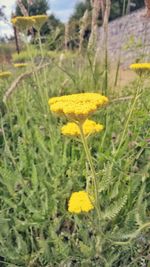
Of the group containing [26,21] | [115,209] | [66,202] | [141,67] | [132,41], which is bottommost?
[66,202]

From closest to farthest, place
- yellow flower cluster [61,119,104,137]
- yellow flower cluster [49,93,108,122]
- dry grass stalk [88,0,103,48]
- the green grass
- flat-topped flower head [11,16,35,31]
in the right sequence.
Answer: yellow flower cluster [49,93,108,122], yellow flower cluster [61,119,104,137], the green grass, flat-topped flower head [11,16,35,31], dry grass stalk [88,0,103,48]

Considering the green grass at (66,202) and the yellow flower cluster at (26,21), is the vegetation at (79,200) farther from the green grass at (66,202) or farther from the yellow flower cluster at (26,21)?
the yellow flower cluster at (26,21)

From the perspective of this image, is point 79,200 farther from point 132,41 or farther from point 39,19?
point 132,41

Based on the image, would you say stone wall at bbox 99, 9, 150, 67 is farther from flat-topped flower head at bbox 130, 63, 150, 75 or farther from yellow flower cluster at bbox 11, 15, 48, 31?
flat-topped flower head at bbox 130, 63, 150, 75

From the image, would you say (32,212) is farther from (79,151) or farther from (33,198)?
(79,151)

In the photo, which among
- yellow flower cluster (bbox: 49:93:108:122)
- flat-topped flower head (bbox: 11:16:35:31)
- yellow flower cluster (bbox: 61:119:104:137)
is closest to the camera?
yellow flower cluster (bbox: 49:93:108:122)

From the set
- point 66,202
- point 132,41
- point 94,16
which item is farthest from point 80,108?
point 132,41

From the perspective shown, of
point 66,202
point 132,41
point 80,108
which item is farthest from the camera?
point 132,41

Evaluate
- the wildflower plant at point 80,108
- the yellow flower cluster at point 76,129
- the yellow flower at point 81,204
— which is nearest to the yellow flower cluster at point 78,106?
the wildflower plant at point 80,108

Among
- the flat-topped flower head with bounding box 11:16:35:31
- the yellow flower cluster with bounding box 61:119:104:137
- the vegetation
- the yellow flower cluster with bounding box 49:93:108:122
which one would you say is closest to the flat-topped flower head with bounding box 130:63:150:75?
the vegetation

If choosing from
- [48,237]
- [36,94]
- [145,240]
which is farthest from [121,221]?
[36,94]
